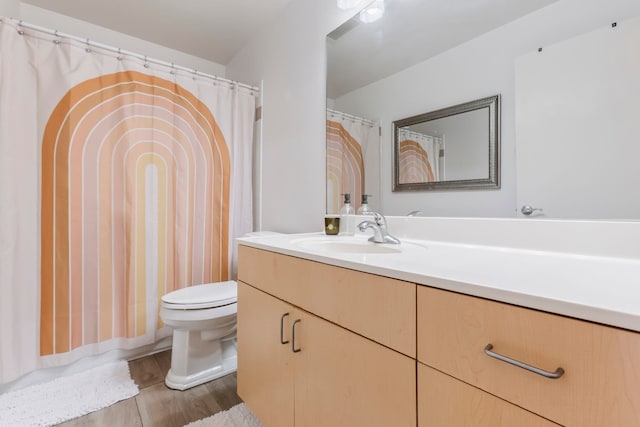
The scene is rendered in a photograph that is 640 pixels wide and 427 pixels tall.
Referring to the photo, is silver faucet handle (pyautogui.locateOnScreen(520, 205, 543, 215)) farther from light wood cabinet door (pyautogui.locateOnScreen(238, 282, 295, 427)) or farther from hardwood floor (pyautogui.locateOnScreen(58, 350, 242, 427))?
hardwood floor (pyautogui.locateOnScreen(58, 350, 242, 427))

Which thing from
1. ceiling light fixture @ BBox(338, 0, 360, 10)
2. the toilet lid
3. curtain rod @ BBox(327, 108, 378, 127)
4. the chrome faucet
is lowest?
the toilet lid

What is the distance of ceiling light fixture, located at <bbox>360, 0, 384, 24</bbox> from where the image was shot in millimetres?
1396

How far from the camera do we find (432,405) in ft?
1.90

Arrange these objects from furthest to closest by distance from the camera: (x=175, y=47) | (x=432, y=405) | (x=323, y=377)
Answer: (x=175, y=47), (x=323, y=377), (x=432, y=405)

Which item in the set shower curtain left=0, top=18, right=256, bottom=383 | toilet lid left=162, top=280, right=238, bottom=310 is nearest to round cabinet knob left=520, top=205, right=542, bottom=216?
toilet lid left=162, top=280, right=238, bottom=310

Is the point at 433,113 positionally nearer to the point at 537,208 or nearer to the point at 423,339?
the point at 537,208

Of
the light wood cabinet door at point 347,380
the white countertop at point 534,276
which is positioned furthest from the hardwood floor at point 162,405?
the white countertop at point 534,276

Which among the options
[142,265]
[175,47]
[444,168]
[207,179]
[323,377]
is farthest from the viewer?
[175,47]

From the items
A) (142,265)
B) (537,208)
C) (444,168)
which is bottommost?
(142,265)

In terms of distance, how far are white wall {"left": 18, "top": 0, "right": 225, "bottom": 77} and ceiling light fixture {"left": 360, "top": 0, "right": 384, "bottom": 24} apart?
5.70 ft

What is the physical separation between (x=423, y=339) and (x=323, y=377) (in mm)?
378

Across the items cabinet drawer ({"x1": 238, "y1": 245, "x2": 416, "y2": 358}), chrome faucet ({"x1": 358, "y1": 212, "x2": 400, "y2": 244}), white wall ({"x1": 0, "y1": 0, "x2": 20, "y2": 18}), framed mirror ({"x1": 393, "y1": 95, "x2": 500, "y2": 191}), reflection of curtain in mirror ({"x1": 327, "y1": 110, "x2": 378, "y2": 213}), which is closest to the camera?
cabinet drawer ({"x1": 238, "y1": 245, "x2": 416, "y2": 358})

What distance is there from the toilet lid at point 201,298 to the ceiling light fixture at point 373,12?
62.8 inches

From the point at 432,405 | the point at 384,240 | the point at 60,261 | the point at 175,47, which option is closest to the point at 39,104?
the point at 60,261
